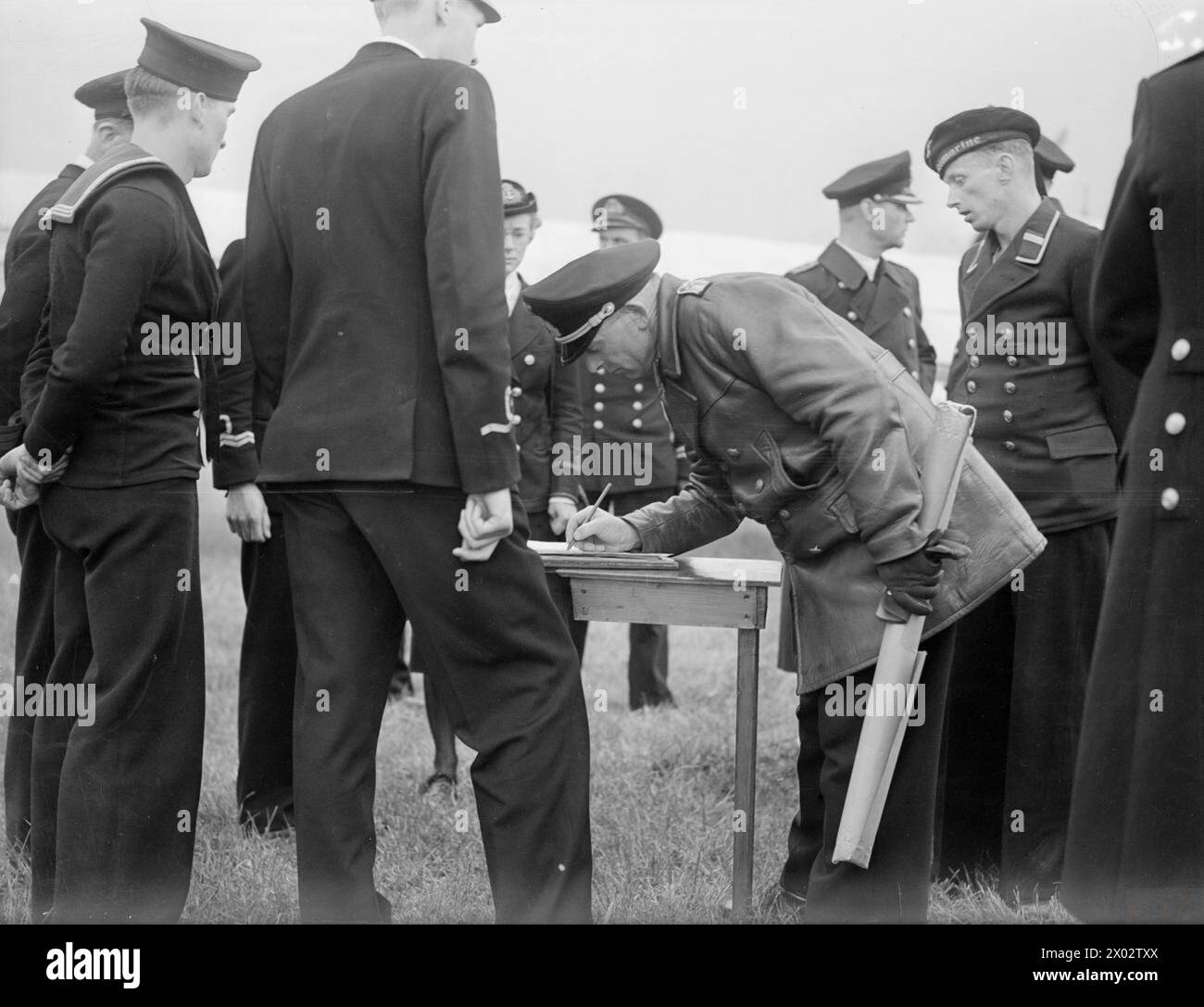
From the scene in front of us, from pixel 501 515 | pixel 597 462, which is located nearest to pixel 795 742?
pixel 597 462

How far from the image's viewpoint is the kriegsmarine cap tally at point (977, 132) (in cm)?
378

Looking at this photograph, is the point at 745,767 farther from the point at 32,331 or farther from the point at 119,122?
the point at 119,122

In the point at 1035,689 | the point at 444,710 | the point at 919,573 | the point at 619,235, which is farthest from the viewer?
the point at 619,235

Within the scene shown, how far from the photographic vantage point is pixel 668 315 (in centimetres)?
331

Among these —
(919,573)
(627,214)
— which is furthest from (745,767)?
(627,214)

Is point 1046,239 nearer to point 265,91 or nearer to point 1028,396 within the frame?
point 1028,396

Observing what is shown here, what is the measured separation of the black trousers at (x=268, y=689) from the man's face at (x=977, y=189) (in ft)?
7.52

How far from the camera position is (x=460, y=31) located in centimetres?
324

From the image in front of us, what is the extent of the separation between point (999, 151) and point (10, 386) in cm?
275

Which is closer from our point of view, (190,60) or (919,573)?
(919,573)

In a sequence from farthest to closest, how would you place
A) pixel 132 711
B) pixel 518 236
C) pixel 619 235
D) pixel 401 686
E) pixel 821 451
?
pixel 401 686 < pixel 619 235 < pixel 518 236 < pixel 132 711 < pixel 821 451

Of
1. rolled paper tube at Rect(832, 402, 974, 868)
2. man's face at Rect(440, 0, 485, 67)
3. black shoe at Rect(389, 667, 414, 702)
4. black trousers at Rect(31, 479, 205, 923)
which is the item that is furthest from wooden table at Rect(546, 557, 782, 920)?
black shoe at Rect(389, 667, 414, 702)

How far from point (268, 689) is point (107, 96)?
1.88 m

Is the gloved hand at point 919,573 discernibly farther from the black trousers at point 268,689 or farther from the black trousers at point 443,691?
the black trousers at point 268,689
